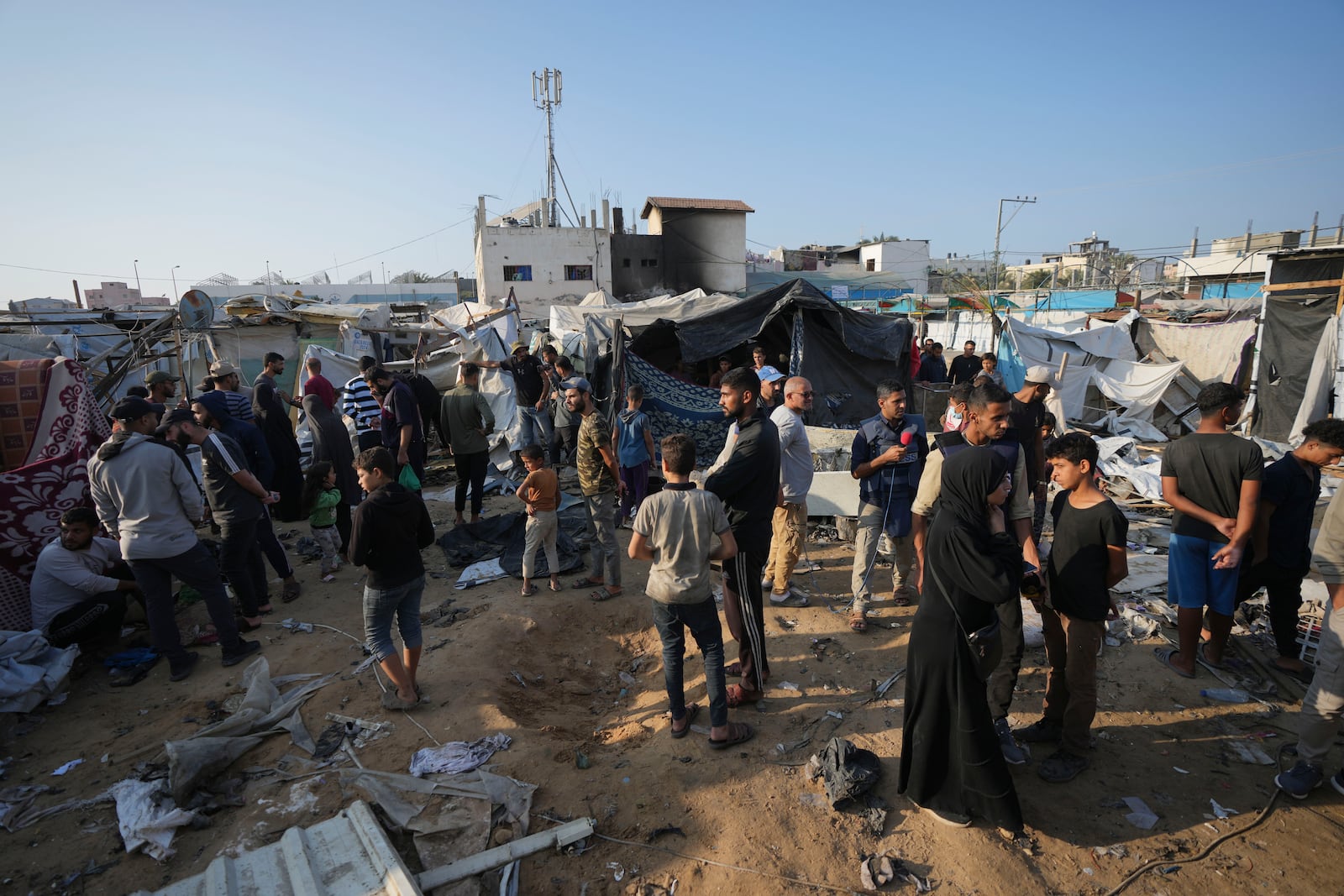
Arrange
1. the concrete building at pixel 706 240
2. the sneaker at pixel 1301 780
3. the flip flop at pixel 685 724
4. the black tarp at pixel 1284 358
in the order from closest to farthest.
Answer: the sneaker at pixel 1301 780, the flip flop at pixel 685 724, the black tarp at pixel 1284 358, the concrete building at pixel 706 240

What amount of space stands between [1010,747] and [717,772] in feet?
5.04

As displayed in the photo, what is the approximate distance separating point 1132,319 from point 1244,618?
467 inches

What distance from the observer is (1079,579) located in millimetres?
2939

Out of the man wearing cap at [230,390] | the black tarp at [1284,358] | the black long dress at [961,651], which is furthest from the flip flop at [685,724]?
the black tarp at [1284,358]

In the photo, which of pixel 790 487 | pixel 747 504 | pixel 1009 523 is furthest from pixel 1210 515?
pixel 747 504

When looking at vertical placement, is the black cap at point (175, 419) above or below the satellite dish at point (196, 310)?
below

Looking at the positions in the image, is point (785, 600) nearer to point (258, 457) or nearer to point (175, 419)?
point (258, 457)

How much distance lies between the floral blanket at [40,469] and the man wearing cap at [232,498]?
1.14 m

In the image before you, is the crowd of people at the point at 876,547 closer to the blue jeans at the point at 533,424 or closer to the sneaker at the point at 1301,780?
the sneaker at the point at 1301,780

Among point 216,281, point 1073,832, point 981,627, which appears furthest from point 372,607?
point 216,281

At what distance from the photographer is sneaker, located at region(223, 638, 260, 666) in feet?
14.5

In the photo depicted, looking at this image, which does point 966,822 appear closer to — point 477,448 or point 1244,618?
point 1244,618

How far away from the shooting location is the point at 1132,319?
13711mm

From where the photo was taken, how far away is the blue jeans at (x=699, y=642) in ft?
10.7
